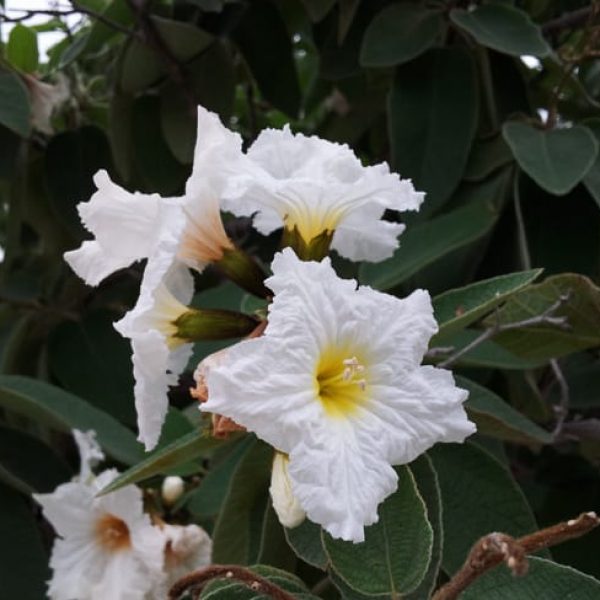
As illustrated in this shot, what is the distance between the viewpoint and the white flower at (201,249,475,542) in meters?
0.71

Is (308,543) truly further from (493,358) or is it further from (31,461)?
(31,461)

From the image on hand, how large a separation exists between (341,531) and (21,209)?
108 centimetres

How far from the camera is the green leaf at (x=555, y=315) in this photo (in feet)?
3.31

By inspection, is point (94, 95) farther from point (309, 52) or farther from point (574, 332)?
point (574, 332)

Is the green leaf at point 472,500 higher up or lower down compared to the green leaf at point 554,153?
lower down

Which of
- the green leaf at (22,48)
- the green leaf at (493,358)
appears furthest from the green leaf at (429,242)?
the green leaf at (22,48)

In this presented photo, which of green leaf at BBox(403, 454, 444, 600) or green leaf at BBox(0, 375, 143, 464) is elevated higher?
green leaf at BBox(403, 454, 444, 600)

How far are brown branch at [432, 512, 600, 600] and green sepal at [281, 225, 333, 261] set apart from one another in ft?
1.13

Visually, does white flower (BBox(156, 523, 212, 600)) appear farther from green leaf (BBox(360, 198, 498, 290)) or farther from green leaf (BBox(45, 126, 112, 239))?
green leaf (BBox(45, 126, 112, 239))

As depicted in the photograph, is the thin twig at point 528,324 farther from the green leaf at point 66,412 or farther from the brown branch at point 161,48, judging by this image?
the brown branch at point 161,48

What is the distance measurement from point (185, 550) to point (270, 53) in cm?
81

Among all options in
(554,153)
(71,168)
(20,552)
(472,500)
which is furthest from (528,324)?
(71,168)

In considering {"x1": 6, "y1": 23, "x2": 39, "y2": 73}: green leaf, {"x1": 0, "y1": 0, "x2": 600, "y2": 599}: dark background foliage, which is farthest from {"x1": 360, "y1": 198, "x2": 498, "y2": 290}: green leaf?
{"x1": 6, "y1": 23, "x2": 39, "y2": 73}: green leaf

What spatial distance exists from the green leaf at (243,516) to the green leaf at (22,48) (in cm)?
82
